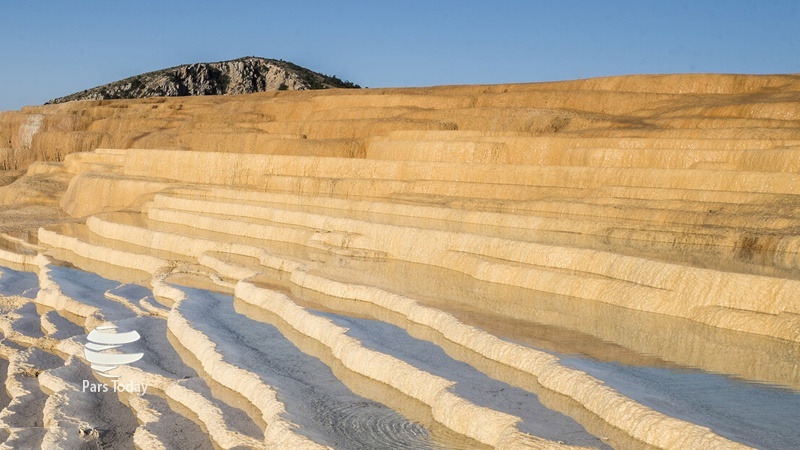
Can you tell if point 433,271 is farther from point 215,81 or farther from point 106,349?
point 215,81

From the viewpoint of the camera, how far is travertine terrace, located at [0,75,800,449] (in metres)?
9.27

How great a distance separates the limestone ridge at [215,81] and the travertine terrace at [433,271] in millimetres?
41538

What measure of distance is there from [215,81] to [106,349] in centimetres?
6523

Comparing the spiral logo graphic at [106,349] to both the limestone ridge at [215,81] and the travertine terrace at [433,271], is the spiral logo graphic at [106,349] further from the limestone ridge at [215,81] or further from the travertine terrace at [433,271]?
the limestone ridge at [215,81]

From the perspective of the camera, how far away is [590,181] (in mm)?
20172

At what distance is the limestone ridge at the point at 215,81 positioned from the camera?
240 feet

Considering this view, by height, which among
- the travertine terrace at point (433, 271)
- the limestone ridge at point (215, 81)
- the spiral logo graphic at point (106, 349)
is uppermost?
the limestone ridge at point (215, 81)

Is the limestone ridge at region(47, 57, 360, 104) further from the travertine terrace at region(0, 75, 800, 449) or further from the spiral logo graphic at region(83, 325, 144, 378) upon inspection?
the spiral logo graphic at region(83, 325, 144, 378)

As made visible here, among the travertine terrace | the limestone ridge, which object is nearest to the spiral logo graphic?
the travertine terrace

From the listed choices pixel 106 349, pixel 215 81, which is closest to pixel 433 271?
pixel 106 349

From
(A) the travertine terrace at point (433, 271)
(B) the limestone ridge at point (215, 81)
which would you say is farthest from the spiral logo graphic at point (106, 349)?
(B) the limestone ridge at point (215, 81)

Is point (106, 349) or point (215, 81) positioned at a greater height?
point (215, 81)

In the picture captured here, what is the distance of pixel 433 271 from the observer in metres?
Answer: 16.5

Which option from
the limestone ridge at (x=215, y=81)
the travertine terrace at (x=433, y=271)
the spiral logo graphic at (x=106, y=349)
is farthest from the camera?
the limestone ridge at (x=215, y=81)
